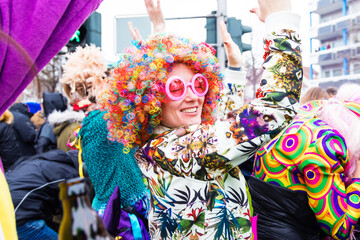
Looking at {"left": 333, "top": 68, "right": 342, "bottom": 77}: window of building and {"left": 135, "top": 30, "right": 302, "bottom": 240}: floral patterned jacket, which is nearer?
{"left": 135, "top": 30, "right": 302, "bottom": 240}: floral patterned jacket

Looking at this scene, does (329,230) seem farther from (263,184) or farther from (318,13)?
(318,13)

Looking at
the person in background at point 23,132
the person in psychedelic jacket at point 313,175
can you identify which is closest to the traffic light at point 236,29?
the person in background at point 23,132

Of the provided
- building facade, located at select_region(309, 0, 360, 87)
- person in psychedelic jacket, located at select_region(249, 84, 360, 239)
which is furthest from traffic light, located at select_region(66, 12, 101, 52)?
building facade, located at select_region(309, 0, 360, 87)

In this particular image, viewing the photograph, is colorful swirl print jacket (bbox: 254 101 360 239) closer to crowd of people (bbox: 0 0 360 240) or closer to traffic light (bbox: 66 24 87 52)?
crowd of people (bbox: 0 0 360 240)

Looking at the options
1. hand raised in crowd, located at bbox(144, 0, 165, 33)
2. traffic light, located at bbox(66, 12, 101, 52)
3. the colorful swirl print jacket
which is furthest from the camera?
traffic light, located at bbox(66, 12, 101, 52)

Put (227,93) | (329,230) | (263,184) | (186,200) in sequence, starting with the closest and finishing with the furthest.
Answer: (186,200)
(329,230)
(263,184)
(227,93)

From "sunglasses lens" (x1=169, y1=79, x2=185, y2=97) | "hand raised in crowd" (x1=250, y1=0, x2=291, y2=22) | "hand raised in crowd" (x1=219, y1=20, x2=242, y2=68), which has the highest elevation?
"hand raised in crowd" (x1=219, y1=20, x2=242, y2=68)

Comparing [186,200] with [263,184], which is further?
[263,184]

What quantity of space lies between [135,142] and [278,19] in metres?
0.87

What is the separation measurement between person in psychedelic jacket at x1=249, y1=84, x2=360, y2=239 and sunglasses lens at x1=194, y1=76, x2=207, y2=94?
0.57 m

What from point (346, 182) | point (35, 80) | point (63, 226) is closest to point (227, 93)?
point (346, 182)

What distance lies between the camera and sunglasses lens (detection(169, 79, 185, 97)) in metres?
1.54

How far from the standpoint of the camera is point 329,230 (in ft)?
5.80

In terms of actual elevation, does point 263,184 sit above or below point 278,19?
below
